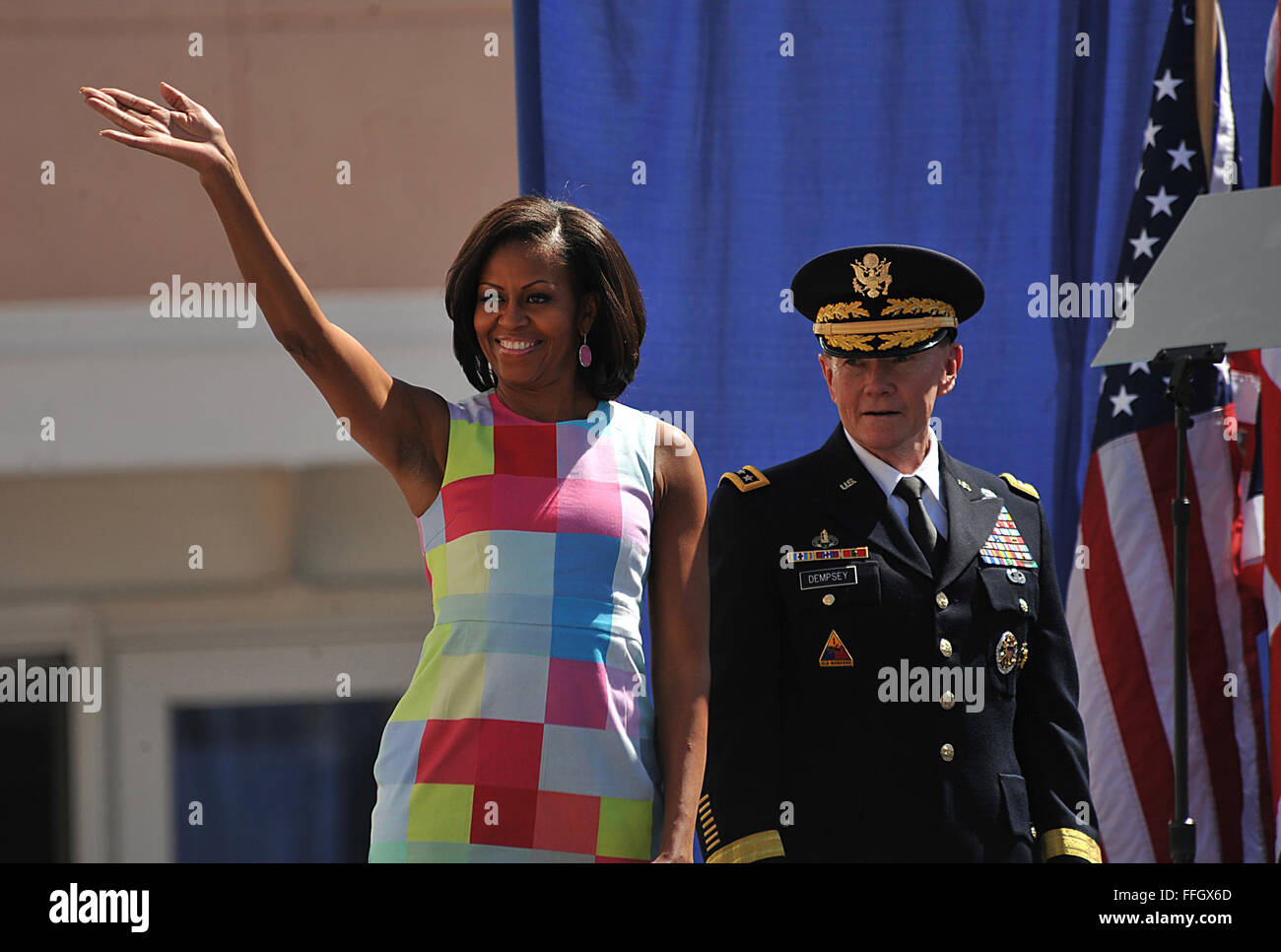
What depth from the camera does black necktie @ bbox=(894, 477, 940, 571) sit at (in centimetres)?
210

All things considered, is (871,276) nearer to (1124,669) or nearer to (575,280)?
(575,280)

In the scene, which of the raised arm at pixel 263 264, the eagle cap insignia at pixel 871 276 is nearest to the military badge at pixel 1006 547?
the eagle cap insignia at pixel 871 276

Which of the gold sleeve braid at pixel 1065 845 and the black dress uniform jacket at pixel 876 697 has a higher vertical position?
the black dress uniform jacket at pixel 876 697

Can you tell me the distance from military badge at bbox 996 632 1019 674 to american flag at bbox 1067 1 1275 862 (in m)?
0.66

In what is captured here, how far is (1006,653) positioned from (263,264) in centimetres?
110

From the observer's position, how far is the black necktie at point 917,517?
2.10 metres

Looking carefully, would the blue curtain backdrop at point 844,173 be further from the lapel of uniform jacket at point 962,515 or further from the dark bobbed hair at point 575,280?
the dark bobbed hair at point 575,280

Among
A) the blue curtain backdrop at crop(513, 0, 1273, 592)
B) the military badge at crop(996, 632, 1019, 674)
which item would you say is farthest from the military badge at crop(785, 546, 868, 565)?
the blue curtain backdrop at crop(513, 0, 1273, 592)

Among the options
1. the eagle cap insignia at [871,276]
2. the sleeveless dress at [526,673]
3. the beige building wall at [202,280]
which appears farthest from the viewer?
the beige building wall at [202,280]

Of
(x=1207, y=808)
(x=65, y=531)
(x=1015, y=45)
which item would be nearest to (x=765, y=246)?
(x=1015, y=45)

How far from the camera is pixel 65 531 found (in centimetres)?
381

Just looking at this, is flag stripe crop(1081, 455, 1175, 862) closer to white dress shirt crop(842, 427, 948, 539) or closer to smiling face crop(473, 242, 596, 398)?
white dress shirt crop(842, 427, 948, 539)

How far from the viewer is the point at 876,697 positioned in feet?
6.66

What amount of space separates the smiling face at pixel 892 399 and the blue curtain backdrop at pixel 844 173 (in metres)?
0.51
